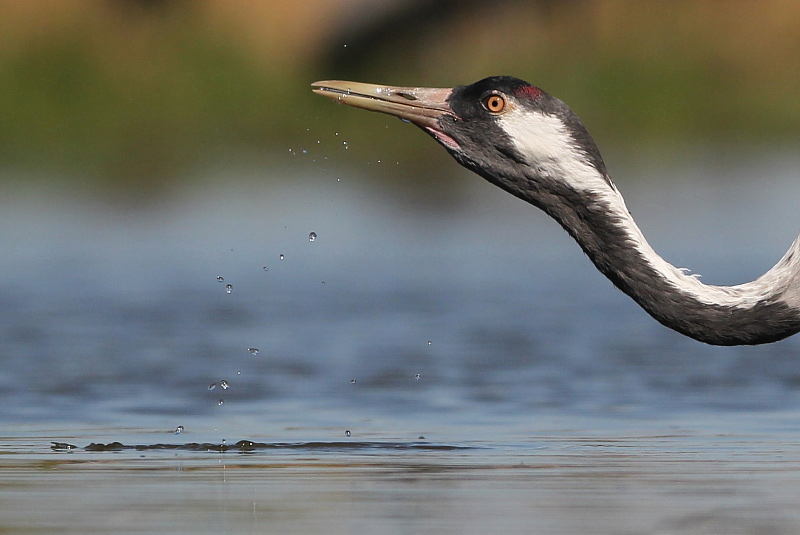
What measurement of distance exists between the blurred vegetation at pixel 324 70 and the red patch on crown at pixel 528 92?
49.2ft

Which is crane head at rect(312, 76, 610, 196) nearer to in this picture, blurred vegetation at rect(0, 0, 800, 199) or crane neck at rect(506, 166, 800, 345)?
crane neck at rect(506, 166, 800, 345)

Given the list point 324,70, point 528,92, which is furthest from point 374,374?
point 324,70

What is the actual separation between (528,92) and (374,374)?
4155mm

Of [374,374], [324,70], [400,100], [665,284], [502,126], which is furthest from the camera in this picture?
[324,70]

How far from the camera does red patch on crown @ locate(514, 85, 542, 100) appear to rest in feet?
29.0

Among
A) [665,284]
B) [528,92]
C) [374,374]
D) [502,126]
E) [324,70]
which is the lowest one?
[665,284]

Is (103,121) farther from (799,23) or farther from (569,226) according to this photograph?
(569,226)

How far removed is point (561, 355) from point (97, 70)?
43.6 feet

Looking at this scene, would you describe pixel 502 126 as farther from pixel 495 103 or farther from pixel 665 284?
pixel 665 284

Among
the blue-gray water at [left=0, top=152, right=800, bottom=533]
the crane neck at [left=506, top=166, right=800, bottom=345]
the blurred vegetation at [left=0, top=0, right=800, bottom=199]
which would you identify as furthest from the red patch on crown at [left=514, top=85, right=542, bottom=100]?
the blurred vegetation at [left=0, top=0, right=800, bottom=199]

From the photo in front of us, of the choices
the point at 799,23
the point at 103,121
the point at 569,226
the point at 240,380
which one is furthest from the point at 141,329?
the point at 799,23

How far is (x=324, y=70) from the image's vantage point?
25.7 metres

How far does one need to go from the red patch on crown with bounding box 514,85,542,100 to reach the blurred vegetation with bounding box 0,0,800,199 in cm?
1498

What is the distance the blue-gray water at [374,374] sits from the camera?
8344mm
